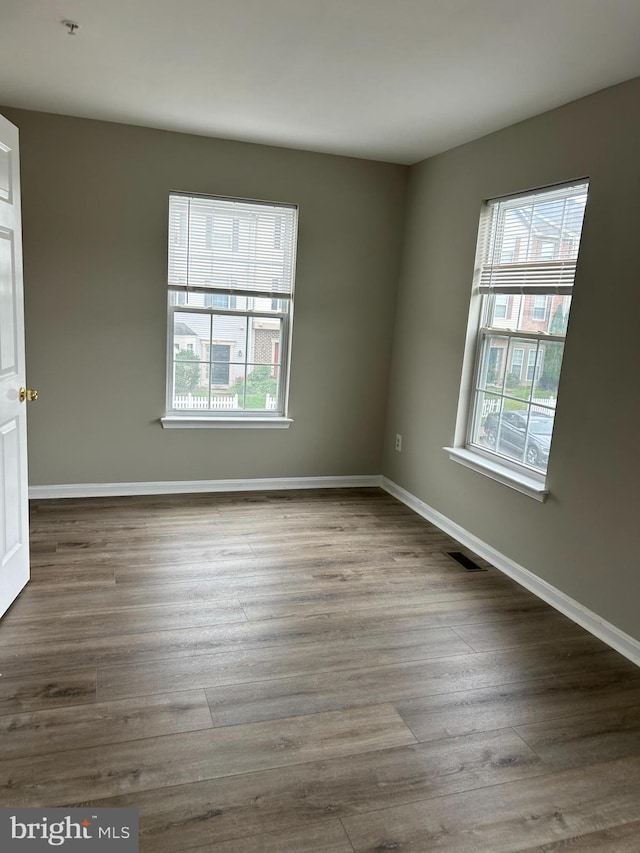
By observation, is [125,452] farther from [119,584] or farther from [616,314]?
[616,314]

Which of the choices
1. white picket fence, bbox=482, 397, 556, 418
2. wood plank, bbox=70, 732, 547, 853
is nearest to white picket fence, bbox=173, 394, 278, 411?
white picket fence, bbox=482, 397, 556, 418

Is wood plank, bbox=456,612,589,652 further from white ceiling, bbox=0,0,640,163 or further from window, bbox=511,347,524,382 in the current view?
white ceiling, bbox=0,0,640,163

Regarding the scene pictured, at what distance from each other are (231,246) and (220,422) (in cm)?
128

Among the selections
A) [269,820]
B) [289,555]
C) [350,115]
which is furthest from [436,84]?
[269,820]

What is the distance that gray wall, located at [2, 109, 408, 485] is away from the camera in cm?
398

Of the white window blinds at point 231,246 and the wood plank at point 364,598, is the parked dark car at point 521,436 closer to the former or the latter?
the wood plank at point 364,598

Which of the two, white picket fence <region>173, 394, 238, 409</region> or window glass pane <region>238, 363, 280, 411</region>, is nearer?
white picket fence <region>173, 394, 238, 409</region>

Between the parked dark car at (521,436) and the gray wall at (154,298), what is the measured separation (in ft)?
4.35

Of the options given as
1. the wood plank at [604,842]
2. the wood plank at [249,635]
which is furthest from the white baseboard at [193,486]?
the wood plank at [604,842]

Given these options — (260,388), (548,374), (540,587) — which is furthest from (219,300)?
(540,587)

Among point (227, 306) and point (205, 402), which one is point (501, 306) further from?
point (205, 402)

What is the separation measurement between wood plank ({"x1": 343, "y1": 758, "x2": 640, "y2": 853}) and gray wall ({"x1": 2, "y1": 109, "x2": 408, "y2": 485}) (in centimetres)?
315

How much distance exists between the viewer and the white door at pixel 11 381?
2537 mm

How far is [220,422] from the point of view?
4535 millimetres
